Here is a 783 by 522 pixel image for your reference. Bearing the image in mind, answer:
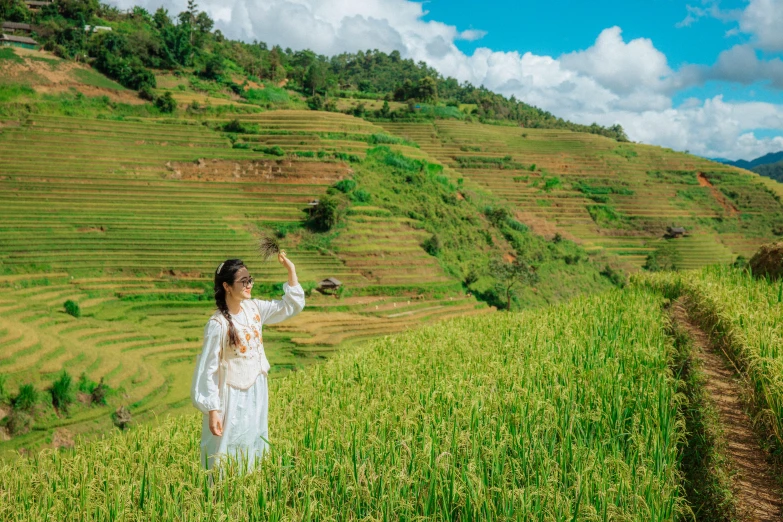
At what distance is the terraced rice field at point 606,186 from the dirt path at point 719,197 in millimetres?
100

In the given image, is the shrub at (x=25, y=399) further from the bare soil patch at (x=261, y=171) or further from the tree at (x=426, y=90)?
the tree at (x=426, y=90)

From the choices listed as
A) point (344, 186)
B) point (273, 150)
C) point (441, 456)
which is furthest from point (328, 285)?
point (441, 456)

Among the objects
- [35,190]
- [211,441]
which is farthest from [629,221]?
[211,441]

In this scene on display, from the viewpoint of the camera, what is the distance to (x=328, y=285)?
31281mm

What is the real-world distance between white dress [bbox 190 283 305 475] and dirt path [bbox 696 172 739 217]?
63.0 metres

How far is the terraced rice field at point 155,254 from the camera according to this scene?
2009 cm

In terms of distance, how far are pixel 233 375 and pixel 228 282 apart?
2.38 ft

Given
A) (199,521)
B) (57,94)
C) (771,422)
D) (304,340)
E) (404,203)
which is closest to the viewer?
(199,521)

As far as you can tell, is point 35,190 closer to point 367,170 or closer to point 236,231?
point 236,231

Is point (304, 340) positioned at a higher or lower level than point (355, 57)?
lower

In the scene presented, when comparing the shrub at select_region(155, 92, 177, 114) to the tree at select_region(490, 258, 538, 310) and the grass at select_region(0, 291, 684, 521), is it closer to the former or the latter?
the tree at select_region(490, 258, 538, 310)

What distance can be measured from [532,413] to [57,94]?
52310 mm

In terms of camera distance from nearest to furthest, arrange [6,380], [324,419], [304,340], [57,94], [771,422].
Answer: [771,422]
[324,419]
[6,380]
[304,340]
[57,94]

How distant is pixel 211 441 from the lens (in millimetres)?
4418
